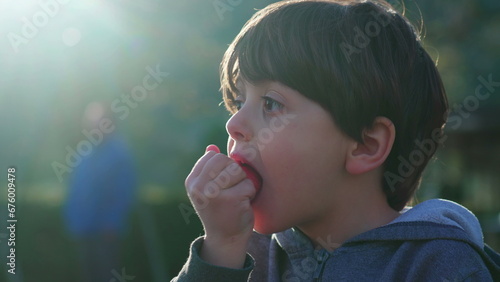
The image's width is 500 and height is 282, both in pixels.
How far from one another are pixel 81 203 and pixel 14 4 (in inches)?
83.9

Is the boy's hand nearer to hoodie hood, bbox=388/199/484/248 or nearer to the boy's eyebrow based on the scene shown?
the boy's eyebrow

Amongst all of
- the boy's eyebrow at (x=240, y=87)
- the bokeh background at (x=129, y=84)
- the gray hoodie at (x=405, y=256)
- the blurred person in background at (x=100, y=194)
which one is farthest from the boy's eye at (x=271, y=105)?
the bokeh background at (x=129, y=84)

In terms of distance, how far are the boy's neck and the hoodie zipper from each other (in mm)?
60

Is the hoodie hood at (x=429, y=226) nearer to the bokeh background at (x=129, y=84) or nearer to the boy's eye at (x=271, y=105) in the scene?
the boy's eye at (x=271, y=105)

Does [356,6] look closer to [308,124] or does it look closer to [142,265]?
[308,124]

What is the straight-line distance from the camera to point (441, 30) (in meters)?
10.0

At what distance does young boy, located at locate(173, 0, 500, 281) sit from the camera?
1.94 metres

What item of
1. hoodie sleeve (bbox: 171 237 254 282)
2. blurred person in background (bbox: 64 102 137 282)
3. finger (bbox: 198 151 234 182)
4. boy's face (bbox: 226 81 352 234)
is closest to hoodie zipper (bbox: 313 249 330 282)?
boy's face (bbox: 226 81 352 234)

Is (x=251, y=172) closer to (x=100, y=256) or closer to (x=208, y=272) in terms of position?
(x=208, y=272)

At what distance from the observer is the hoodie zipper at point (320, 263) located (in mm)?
2039

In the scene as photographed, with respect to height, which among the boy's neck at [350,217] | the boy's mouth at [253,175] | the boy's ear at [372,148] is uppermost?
the boy's mouth at [253,175]

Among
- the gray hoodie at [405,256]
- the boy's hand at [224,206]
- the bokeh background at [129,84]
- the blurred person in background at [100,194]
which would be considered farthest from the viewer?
the bokeh background at [129,84]

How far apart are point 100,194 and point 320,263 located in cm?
453

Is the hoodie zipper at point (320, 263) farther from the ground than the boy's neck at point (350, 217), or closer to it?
closer to it
